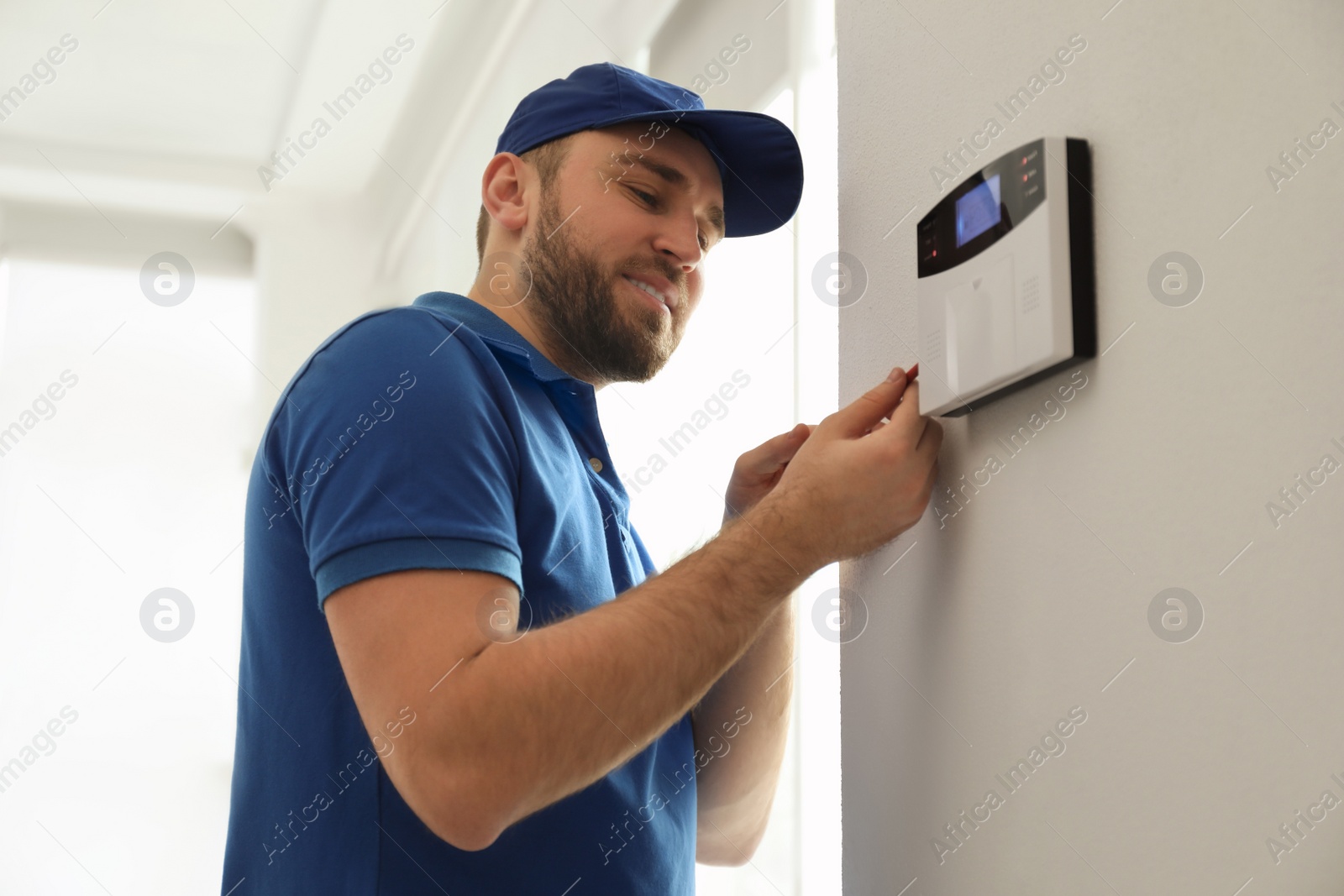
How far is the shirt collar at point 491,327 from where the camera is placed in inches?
37.4

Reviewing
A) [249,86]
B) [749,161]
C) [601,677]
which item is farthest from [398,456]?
[249,86]

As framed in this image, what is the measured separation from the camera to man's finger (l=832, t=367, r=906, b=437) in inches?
29.3

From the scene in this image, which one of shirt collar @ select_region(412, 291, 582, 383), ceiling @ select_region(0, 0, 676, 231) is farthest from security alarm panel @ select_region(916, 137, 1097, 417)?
ceiling @ select_region(0, 0, 676, 231)

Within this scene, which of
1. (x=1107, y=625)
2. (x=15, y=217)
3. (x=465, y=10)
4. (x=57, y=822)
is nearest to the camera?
(x=1107, y=625)

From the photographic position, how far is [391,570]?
67 centimetres

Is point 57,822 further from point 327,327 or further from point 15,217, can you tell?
point 15,217

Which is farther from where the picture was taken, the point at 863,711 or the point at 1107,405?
the point at 863,711

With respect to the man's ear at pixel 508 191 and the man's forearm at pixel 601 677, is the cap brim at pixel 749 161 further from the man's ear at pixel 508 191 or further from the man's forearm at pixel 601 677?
the man's forearm at pixel 601 677

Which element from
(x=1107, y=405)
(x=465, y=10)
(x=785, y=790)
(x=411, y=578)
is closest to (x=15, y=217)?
(x=465, y=10)

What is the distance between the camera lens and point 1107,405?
0.50 metres

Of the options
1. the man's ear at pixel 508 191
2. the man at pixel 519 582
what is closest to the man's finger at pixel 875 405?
the man at pixel 519 582

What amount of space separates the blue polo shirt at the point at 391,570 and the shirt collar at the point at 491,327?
74 mm

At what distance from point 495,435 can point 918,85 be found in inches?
16.2

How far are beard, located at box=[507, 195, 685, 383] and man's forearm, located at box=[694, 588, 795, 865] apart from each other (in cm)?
31
